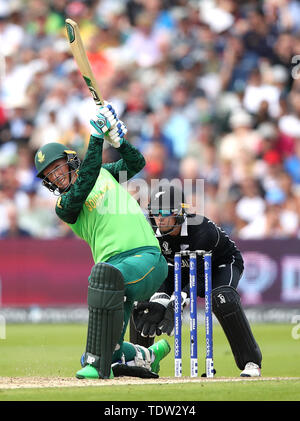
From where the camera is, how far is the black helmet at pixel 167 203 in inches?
296

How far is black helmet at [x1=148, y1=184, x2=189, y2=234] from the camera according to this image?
24.6ft

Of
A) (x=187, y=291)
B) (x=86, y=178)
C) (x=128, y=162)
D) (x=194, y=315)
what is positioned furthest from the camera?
(x=187, y=291)

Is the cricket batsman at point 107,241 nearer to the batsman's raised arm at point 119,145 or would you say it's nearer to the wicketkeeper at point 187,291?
the batsman's raised arm at point 119,145

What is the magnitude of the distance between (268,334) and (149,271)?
643cm

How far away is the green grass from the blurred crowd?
2.11 m

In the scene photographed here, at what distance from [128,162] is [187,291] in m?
1.34

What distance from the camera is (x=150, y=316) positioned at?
7508 mm

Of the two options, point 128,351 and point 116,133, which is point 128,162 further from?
point 128,351

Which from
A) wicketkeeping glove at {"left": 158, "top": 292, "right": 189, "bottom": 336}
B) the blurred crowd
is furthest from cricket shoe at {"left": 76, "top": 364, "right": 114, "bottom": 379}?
the blurred crowd

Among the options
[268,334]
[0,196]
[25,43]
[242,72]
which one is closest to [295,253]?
[268,334]

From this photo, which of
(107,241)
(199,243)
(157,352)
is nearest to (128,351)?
(157,352)

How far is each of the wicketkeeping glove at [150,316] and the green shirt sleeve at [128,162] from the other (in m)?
1.09

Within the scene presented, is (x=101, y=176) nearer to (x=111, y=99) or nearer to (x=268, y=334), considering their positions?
(x=268, y=334)

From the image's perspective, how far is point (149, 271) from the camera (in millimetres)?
6785
